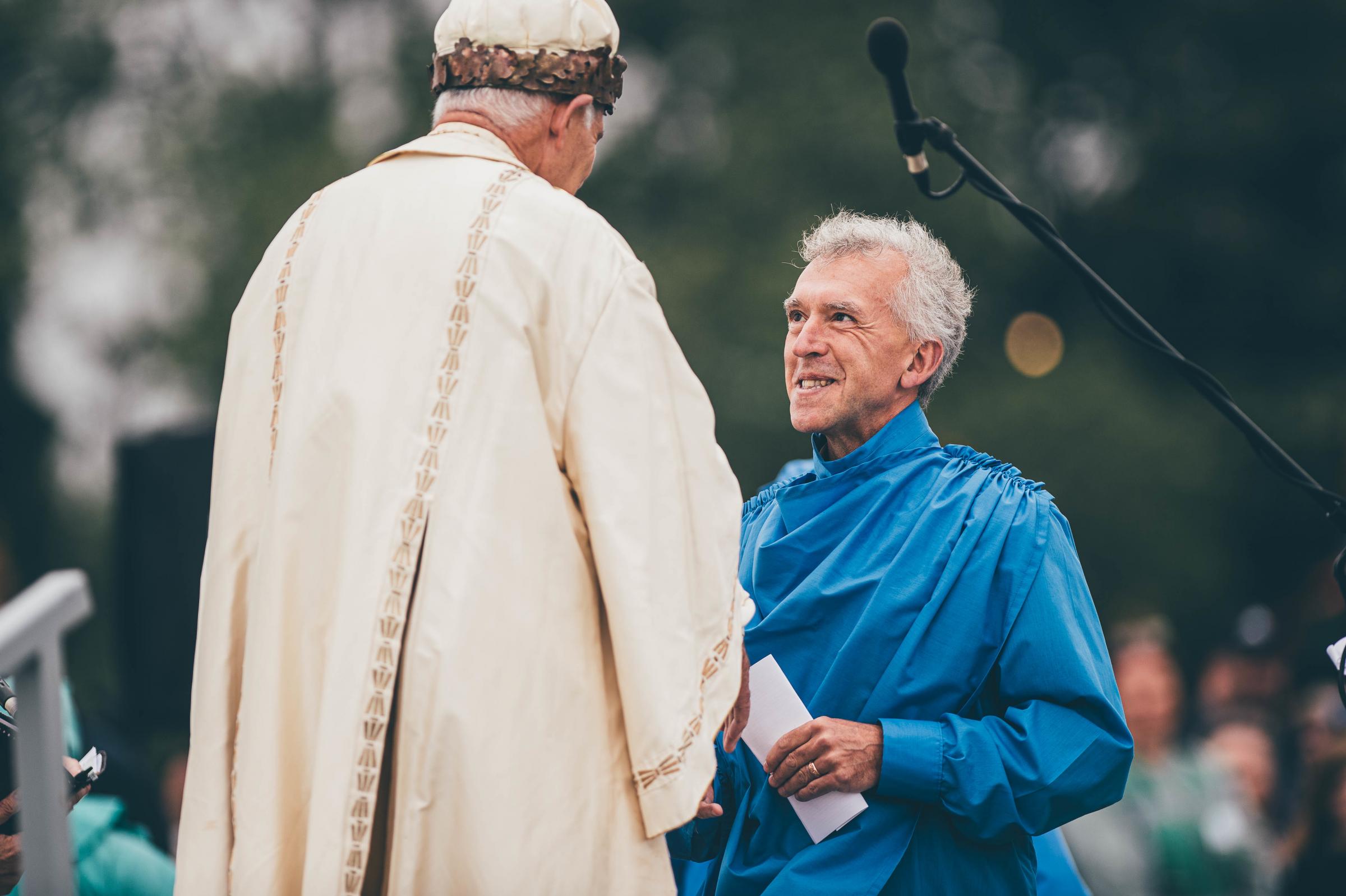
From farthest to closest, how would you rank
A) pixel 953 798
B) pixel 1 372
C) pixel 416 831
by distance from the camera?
pixel 1 372 → pixel 953 798 → pixel 416 831

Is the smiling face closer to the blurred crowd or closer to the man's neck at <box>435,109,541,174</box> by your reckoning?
the man's neck at <box>435,109,541,174</box>

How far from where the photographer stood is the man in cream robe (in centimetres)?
221

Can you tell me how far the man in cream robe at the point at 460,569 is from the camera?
2209 mm

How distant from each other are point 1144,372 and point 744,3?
5.19m

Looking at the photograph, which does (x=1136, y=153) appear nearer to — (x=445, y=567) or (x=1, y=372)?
(x=1, y=372)

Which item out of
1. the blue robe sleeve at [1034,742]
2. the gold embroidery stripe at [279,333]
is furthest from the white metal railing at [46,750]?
the blue robe sleeve at [1034,742]

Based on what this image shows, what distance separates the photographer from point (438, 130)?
2.58 meters

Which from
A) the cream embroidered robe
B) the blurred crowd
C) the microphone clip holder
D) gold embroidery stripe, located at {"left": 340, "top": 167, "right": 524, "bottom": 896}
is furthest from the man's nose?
the blurred crowd

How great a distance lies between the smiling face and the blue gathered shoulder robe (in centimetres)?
19

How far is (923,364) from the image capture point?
3.45 meters

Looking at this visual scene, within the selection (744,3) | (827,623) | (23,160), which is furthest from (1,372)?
(827,623)

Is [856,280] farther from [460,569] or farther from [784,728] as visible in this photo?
[460,569]

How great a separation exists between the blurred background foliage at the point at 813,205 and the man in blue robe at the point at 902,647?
7.58m

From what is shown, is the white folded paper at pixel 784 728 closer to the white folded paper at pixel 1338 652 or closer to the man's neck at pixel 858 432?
the man's neck at pixel 858 432
